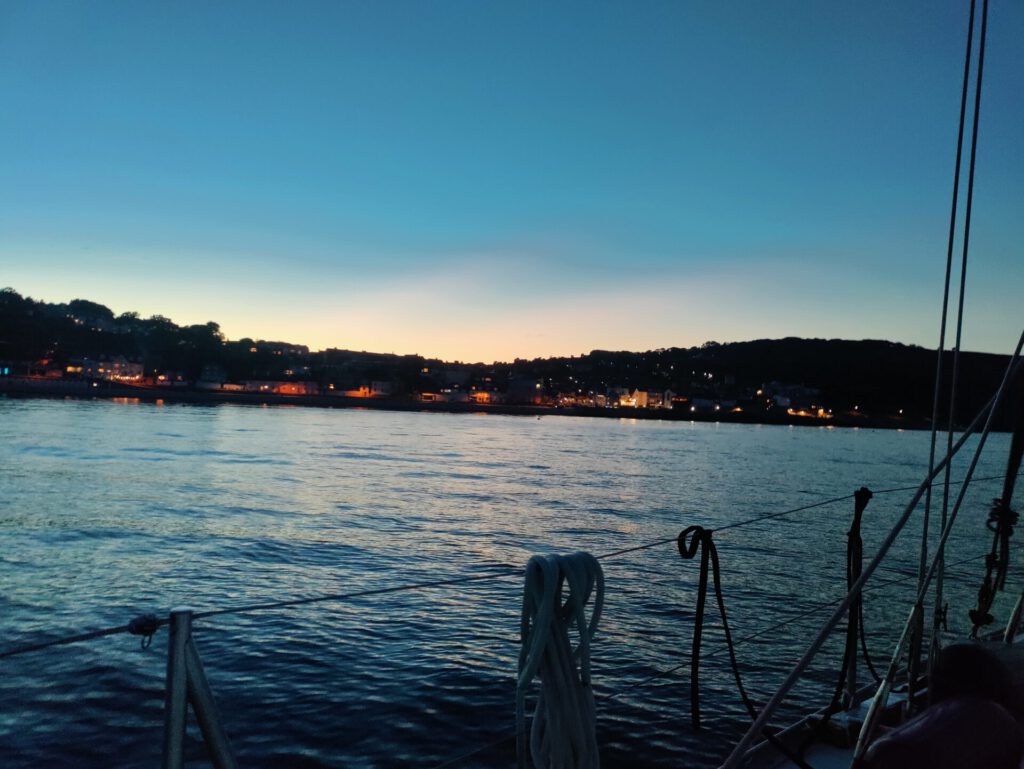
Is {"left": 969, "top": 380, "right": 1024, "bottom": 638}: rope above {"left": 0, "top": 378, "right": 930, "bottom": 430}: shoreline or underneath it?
above

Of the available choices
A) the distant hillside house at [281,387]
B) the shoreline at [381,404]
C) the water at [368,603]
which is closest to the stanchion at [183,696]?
the water at [368,603]

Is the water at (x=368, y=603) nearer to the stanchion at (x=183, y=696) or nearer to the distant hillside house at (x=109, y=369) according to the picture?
the stanchion at (x=183, y=696)

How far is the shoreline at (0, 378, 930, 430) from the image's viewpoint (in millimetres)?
112688

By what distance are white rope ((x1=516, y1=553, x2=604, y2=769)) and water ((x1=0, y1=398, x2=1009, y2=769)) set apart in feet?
12.4

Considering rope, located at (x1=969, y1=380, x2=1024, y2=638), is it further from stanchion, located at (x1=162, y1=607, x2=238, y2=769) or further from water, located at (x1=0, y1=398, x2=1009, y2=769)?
stanchion, located at (x1=162, y1=607, x2=238, y2=769)

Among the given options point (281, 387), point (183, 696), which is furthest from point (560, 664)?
point (281, 387)

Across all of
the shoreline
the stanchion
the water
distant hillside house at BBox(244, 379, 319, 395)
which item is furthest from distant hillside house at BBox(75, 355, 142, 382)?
the stanchion

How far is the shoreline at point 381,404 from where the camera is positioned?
11269 centimetres

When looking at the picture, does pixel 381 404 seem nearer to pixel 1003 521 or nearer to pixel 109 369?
pixel 109 369

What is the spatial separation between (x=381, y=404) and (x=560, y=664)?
14201cm

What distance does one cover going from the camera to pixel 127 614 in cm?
1060

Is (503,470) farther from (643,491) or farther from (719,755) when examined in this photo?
(719,755)

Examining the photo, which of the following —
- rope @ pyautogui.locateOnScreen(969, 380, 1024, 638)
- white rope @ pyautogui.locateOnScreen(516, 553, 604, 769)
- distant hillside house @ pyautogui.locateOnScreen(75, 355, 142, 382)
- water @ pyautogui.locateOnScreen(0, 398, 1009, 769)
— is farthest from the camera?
distant hillside house @ pyautogui.locateOnScreen(75, 355, 142, 382)

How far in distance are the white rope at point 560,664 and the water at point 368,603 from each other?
3777 mm
